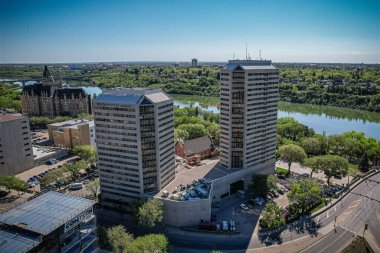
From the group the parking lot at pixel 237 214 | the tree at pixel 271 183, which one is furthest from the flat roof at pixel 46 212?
the tree at pixel 271 183

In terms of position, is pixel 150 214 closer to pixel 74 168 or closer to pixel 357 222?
pixel 74 168

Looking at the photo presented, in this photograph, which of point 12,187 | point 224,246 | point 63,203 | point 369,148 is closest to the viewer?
point 63,203

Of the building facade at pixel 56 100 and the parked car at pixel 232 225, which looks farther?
the building facade at pixel 56 100

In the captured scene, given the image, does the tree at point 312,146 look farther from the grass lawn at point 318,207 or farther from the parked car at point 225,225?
the parked car at point 225,225

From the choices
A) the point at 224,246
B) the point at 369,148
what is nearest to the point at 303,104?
the point at 369,148

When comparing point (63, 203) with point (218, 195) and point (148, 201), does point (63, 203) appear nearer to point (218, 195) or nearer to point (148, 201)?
point (148, 201)

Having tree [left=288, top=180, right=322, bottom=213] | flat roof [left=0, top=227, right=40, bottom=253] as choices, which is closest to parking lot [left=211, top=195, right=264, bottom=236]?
tree [left=288, top=180, right=322, bottom=213]
